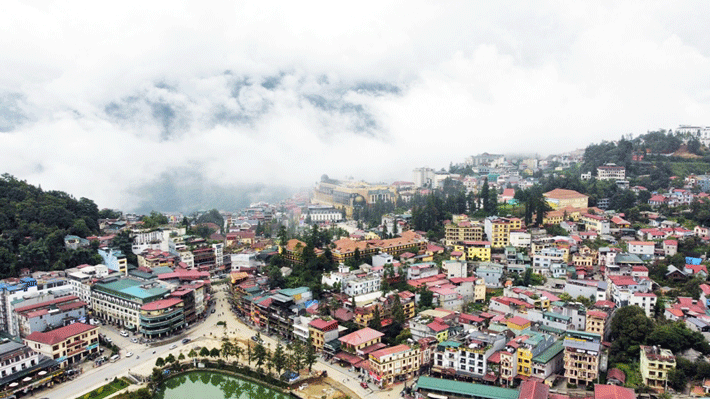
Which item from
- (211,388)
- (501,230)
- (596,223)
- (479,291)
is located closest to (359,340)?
(211,388)

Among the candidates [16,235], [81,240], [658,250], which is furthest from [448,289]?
[16,235]

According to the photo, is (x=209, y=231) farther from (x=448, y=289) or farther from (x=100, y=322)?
(x=448, y=289)

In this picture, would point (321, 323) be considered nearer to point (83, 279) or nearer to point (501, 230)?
point (83, 279)

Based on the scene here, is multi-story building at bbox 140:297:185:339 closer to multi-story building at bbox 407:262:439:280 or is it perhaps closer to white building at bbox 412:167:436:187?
multi-story building at bbox 407:262:439:280

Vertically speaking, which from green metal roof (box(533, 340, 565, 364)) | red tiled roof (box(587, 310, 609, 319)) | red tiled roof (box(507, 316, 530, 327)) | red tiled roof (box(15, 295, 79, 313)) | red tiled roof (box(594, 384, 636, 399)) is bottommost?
red tiled roof (box(594, 384, 636, 399))

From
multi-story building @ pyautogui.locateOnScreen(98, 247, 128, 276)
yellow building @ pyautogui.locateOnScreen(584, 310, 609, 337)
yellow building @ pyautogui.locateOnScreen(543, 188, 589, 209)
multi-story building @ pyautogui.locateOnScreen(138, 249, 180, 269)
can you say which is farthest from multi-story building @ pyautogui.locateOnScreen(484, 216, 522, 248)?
multi-story building @ pyautogui.locateOnScreen(98, 247, 128, 276)

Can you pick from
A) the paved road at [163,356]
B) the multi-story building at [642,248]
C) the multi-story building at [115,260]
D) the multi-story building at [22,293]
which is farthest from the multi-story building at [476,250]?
the multi-story building at [22,293]

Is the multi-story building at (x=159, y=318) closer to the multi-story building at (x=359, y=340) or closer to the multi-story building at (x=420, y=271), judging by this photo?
the multi-story building at (x=359, y=340)
